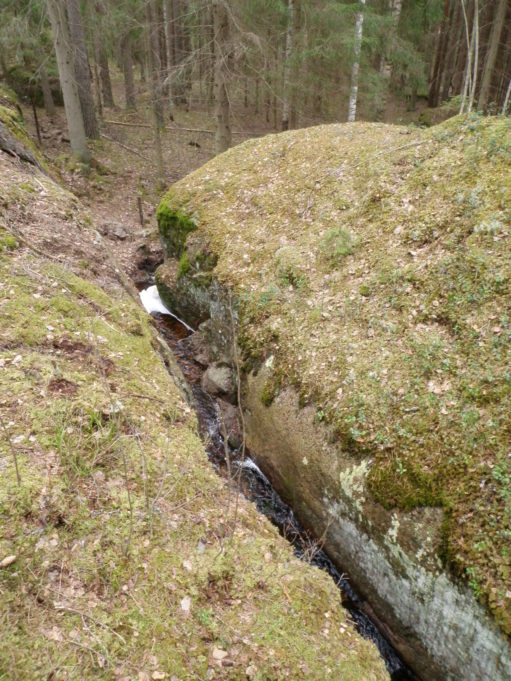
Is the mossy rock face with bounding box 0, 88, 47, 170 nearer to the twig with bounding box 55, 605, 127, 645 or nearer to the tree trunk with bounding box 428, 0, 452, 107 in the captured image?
the twig with bounding box 55, 605, 127, 645

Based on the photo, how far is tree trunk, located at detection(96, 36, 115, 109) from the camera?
17.7 m

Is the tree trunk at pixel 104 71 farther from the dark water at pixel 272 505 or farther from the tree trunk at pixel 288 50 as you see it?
the dark water at pixel 272 505

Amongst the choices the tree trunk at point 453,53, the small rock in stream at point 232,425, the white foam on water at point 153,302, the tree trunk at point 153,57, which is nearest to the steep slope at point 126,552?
the small rock in stream at point 232,425

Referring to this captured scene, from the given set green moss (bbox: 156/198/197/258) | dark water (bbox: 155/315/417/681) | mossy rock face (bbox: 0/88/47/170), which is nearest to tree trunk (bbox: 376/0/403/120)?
green moss (bbox: 156/198/197/258)

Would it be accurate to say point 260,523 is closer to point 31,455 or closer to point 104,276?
point 31,455

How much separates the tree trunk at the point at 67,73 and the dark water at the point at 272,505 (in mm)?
8941

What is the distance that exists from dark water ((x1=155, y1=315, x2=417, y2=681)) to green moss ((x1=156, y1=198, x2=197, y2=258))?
91.3 inches

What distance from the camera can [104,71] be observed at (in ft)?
63.4

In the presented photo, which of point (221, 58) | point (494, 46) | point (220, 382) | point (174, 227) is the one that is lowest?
point (220, 382)

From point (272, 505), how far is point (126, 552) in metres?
2.96

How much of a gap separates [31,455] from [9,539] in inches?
27.0

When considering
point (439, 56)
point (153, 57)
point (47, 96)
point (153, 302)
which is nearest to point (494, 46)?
point (439, 56)

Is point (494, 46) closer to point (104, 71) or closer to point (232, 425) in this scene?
point (232, 425)

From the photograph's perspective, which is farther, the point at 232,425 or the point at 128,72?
the point at 128,72
